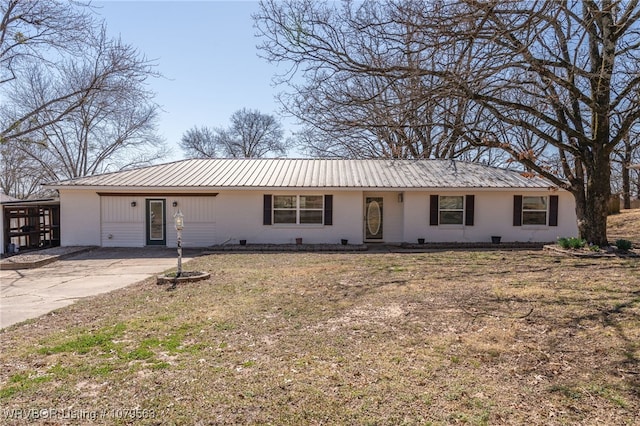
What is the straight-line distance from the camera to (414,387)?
3523mm

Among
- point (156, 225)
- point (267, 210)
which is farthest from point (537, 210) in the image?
point (156, 225)

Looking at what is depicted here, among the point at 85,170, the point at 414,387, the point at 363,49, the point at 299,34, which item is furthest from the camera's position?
the point at 85,170

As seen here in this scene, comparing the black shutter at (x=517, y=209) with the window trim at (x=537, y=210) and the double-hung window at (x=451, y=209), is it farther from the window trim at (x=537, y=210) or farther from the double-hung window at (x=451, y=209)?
the double-hung window at (x=451, y=209)

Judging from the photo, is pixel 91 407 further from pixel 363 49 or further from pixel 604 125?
pixel 604 125

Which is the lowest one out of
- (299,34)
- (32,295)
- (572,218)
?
(32,295)

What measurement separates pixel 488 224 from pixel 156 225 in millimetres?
12340

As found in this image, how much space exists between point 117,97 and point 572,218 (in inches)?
725

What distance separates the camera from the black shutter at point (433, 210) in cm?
1538

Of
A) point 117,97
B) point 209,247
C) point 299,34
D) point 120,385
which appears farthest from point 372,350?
point 117,97

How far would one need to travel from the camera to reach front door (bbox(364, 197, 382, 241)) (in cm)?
1603

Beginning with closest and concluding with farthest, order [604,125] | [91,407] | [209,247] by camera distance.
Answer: [91,407]
[604,125]
[209,247]

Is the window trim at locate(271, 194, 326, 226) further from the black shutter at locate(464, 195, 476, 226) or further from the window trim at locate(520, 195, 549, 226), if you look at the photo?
the window trim at locate(520, 195, 549, 226)

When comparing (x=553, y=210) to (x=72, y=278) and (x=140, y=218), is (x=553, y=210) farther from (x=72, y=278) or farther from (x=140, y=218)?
(x=72, y=278)

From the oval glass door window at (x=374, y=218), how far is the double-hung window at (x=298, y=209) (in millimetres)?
1993
